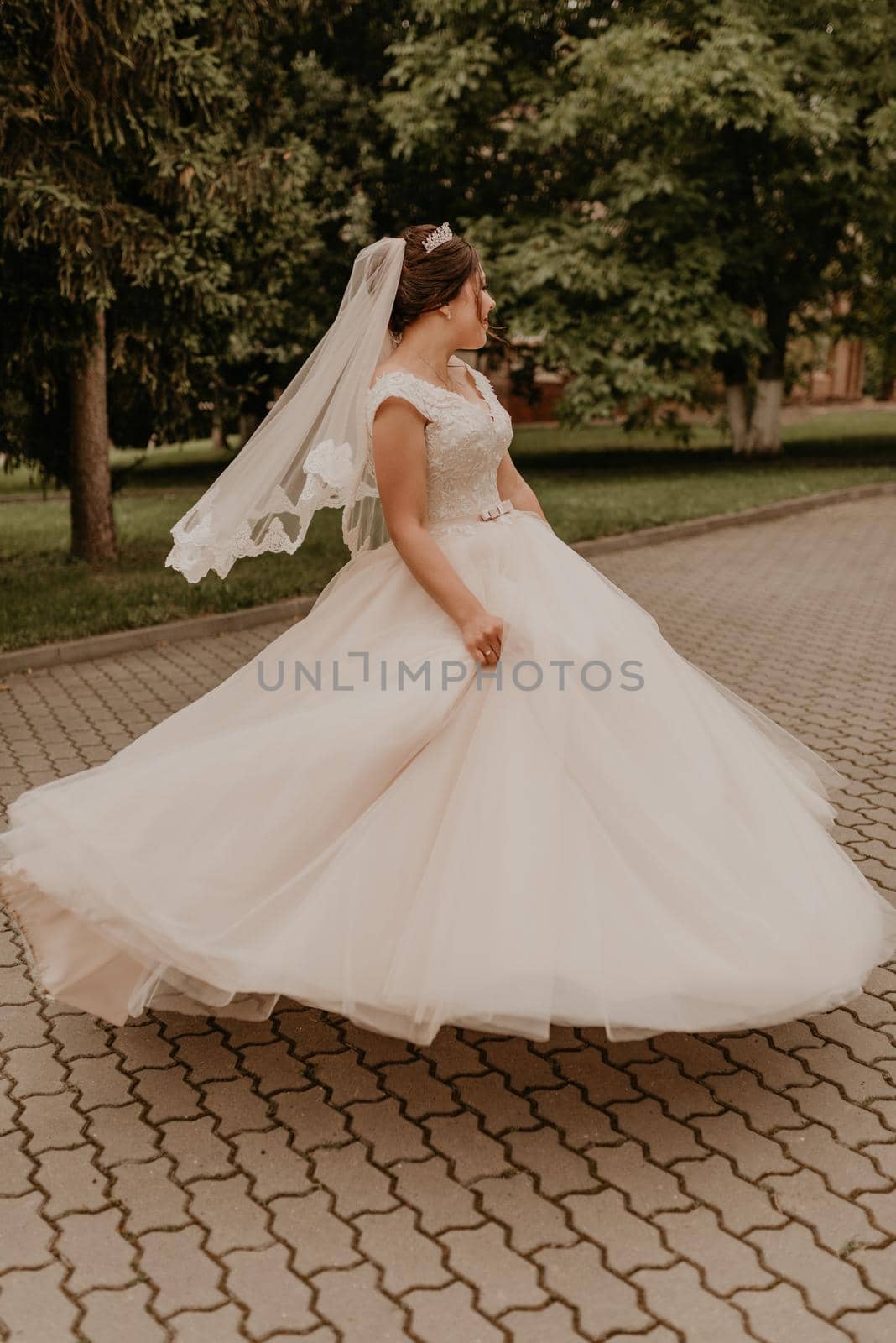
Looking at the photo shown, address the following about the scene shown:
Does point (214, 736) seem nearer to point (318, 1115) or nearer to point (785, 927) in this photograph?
point (318, 1115)

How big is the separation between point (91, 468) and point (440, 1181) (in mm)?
11465

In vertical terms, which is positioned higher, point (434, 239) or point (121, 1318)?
point (434, 239)

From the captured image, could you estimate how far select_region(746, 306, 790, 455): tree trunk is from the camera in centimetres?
2481

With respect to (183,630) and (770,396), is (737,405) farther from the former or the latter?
(183,630)

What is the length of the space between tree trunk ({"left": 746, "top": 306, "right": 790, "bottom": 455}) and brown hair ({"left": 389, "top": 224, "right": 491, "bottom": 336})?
73.0 ft

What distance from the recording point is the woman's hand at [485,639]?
3637mm

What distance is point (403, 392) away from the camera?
11.9ft

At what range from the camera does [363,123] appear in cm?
2423

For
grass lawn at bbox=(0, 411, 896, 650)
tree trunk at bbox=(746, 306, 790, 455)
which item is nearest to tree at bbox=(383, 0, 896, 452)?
tree trunk at bbox=(746, 306, 790, 455)

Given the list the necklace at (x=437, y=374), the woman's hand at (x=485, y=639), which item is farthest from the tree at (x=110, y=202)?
the woman's hand at (x=485, y=639)

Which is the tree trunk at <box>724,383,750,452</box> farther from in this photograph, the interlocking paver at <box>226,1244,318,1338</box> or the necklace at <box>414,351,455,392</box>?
the interlocking paver at <box>226,1244,318,1338</box>

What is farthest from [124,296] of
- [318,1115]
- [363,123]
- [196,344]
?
[363,123]

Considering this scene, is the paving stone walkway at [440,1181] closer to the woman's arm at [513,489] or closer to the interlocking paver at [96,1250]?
the interlocking paver at [96,1250]

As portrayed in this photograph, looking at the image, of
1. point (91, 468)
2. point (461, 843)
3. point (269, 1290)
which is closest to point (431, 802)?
point (461, 843)
